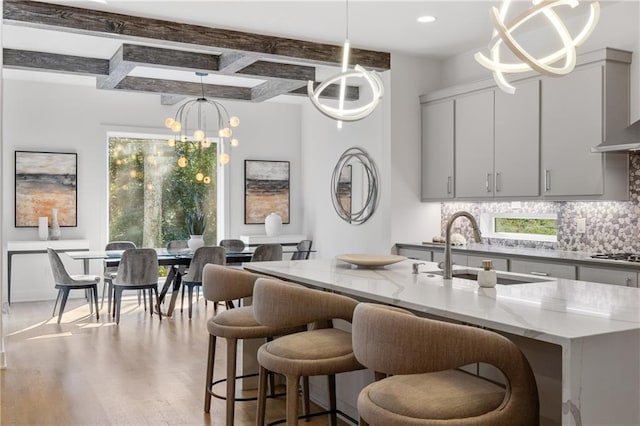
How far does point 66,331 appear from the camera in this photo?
19.4 ft

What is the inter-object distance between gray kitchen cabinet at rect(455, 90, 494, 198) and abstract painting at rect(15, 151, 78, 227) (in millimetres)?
5055

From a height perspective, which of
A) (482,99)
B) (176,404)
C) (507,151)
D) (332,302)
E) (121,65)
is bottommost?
(176,404)

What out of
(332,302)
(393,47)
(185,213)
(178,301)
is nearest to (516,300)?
(332,302)

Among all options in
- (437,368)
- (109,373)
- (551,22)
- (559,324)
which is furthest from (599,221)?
(109,373)

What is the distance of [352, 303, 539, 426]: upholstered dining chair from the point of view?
73.3 inches

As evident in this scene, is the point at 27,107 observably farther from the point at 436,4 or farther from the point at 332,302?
the point at 332,302

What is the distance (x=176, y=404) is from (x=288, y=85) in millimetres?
4368

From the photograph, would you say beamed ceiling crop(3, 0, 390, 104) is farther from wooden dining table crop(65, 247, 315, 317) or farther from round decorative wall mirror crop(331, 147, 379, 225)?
wooden dining table crop(65, 247, 315, 317)

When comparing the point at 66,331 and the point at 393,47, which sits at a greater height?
the point at 393,47

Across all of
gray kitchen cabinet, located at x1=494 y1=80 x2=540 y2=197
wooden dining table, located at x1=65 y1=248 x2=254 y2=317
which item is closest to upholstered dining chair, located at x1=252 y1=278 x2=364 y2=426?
gray kitchen cabinet, located at x1=494 y1=80 x2=540 y2=197

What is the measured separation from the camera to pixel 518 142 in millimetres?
5410

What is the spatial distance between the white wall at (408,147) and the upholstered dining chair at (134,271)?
8.57 ft

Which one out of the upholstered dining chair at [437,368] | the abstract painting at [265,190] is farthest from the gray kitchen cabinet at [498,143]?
the abstract painting at [265,190]

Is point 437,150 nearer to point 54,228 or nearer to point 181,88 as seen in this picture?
point 181,88
